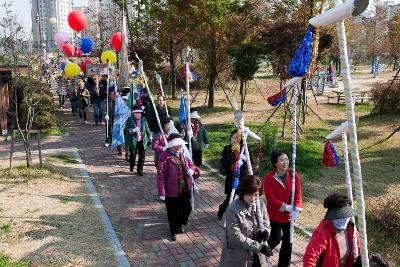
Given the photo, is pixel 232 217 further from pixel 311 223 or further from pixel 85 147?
pixel 85 147

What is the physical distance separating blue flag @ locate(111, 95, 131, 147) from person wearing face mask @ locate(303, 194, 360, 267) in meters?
7.62

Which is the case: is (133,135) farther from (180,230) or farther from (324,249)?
(324,249)

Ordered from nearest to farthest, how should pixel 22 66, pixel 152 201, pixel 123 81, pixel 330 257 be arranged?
pixel 330 257 → pixel 152 201 → pixel 22 66 → pixel 123 81

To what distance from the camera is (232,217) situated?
3.97 meters

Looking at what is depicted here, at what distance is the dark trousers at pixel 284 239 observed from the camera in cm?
508

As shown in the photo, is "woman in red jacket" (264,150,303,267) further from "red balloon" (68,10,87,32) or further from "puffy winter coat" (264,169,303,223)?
"red balloon" (68,10,87,32)

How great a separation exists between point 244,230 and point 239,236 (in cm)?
16

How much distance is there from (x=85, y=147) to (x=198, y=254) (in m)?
7.84

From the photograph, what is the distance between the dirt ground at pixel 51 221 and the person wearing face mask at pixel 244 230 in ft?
7.45

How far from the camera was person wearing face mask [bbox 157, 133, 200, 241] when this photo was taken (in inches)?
236

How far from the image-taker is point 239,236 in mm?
3896

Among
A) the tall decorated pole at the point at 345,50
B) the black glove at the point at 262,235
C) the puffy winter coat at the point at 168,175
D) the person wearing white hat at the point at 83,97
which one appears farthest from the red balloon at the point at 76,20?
the tall decorated pole at the point at 345,50

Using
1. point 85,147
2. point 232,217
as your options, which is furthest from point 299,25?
point 232,217

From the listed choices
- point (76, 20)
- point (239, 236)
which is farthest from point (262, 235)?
point (76, 20)
